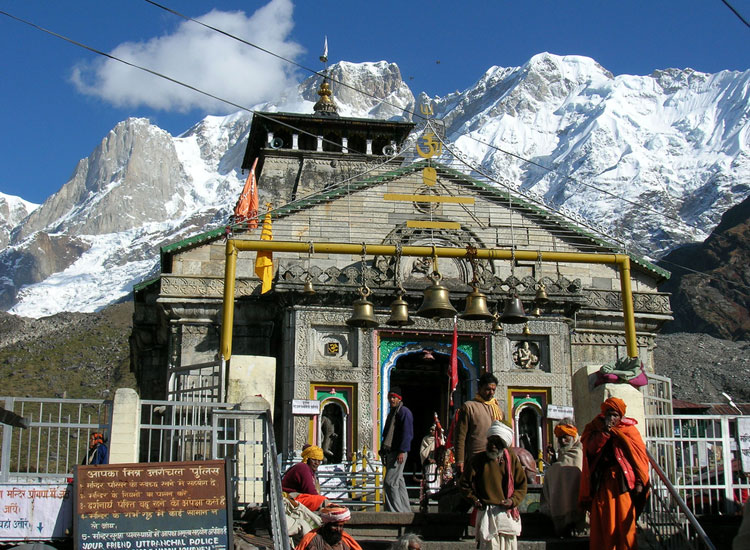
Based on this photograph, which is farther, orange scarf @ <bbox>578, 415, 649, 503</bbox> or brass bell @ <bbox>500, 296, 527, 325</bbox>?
brass bell @ <bbox>500, 296, 527, 325</bbox>

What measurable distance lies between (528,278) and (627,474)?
14352mm

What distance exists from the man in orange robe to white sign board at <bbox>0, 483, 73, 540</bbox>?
6402 mm

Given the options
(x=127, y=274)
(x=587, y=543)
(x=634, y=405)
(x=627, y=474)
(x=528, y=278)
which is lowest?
(x=587, y=543)

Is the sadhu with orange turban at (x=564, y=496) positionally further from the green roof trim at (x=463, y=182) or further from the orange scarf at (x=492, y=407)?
the green roof trim at (x=463, y=182)

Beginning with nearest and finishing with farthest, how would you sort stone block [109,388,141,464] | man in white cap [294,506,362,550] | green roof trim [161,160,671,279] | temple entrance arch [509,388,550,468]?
man in white cap [294,506,362,550] < stone block [109,388,141,464] < temple entrance arch [509,388,550,468] < green roof trim [161,160,671,279]

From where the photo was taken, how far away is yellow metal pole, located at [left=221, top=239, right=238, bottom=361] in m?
17.5

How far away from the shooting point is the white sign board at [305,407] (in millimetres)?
23641

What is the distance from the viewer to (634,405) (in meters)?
14.8

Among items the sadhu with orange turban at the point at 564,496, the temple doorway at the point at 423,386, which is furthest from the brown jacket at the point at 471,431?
the temple doorway at the point at 423,386

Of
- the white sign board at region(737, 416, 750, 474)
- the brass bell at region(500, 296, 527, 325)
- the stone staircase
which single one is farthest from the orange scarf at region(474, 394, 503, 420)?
the brass bell at region(500, 296, 527, 325)

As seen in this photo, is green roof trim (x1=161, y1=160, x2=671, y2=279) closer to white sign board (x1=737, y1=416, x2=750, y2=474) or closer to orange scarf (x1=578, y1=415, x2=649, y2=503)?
white sign board (x1=737, y1=416, x2=750, y2=474)

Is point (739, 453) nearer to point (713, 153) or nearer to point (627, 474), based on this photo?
point (627, 474)

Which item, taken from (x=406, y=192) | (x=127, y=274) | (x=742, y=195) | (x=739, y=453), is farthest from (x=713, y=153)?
(x=739, y=453)

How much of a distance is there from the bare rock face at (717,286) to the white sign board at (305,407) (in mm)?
80574
